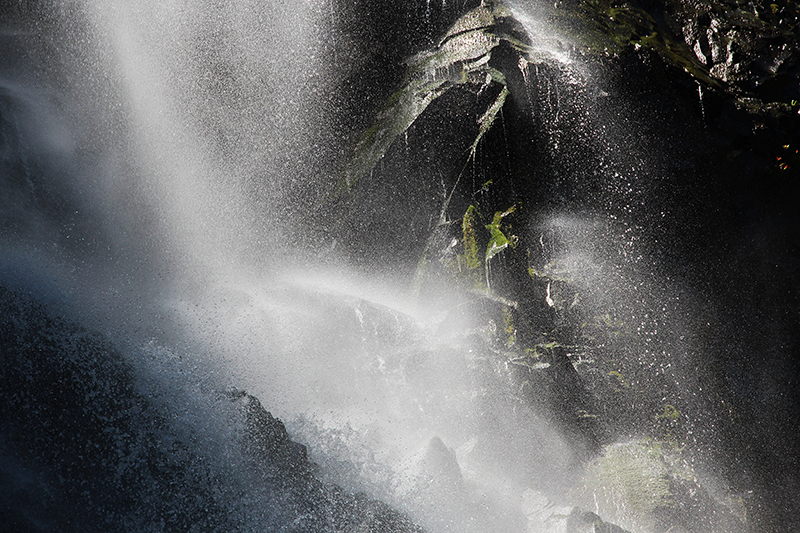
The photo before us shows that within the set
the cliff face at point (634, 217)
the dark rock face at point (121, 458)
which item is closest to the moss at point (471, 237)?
the cliff face at point (634, 217)

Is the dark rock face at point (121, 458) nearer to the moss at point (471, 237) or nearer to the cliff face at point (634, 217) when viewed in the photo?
the cliff face at point (634, 217)

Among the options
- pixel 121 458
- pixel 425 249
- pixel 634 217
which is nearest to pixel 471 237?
pixel 425 249

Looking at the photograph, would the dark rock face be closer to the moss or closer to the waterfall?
the waterfall

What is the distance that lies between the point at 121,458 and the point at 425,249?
→ 18.3ft

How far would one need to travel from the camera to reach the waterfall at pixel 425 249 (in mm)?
7781

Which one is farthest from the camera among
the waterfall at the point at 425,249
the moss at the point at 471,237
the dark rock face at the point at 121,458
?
the moss at the point at 471,237

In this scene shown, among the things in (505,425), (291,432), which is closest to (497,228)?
(505,425)

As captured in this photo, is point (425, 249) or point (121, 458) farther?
point (425, 249)

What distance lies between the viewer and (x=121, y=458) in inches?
220

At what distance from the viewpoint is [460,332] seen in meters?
8.39

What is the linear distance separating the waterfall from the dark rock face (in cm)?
29

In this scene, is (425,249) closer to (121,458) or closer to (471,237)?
(471,237)

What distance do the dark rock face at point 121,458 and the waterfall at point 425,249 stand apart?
0.95 ft

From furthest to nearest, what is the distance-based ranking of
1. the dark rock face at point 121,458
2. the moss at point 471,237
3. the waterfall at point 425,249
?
the moss at point 471,237 < the waterfall at point 425,249 < the dark rock face at point 121,458
